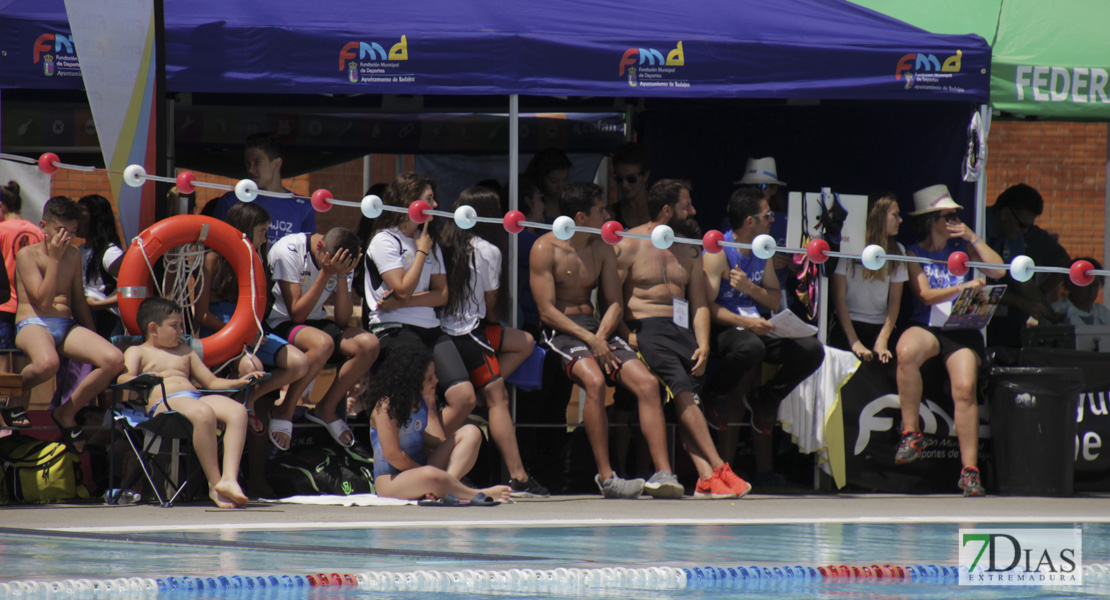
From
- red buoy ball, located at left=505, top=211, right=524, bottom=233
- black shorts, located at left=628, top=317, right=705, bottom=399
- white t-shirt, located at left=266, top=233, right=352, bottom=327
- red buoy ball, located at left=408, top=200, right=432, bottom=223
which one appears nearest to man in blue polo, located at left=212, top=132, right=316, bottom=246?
white t-shirt, located at left=266, top=233, right=352, bottom=327

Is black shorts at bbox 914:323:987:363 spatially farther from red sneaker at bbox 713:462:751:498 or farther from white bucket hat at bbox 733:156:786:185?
red sneaker at bbox 713:462:751:498

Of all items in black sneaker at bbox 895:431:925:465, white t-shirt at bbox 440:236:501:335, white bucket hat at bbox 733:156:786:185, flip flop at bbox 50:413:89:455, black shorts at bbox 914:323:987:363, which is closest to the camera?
flip flop at bbox 50:413:89:455

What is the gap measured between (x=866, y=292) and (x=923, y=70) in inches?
53.7

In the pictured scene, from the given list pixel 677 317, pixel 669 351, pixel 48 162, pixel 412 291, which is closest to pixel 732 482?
pixel 669 351

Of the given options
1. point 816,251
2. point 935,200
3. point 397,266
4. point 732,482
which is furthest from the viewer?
point 935,200

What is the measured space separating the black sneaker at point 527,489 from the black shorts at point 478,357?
0.59 meters

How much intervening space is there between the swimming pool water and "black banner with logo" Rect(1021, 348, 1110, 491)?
1983 millimetres

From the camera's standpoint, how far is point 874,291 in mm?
8734

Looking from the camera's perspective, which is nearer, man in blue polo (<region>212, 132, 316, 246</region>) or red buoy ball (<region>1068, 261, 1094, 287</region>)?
red buoy ball (<region>1068, 261, 1094, 287</region>)

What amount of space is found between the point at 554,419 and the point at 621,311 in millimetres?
872

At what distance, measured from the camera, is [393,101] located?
10406 mm

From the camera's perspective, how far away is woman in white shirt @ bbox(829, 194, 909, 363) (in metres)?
8.65

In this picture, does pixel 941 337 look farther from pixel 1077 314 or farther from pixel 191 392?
pixel 191 392

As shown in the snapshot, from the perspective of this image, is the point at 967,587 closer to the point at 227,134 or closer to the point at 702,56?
the point at 702,56
